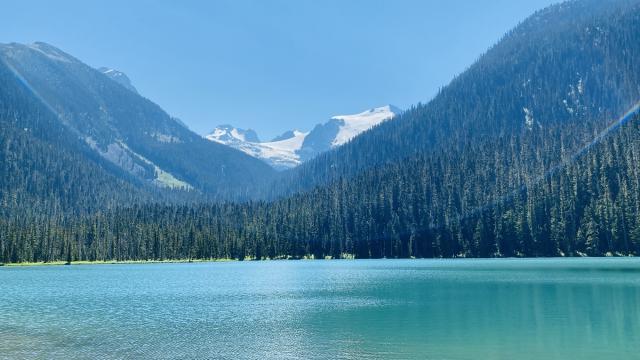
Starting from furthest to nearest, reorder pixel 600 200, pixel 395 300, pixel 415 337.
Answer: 1. pixel 600 200
2. pixel 395 300
3. pixel 415 337

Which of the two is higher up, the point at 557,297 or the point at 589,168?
the point at 589,168

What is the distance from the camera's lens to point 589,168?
196 m

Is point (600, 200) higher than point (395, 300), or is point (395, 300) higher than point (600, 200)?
point (600, 200)

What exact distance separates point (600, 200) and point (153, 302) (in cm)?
16077

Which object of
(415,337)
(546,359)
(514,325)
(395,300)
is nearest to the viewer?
(546,359)

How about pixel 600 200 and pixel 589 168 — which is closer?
pixel 600 200

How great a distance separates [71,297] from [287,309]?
3307cm

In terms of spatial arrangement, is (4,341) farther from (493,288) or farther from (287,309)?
(493,288)

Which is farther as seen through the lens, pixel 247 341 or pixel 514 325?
pixel 514 325

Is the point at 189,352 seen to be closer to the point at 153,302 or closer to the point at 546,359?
the point at 546,359

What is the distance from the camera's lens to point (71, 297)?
240ft

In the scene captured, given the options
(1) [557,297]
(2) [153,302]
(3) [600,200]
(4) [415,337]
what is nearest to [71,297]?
(2) [153,302]

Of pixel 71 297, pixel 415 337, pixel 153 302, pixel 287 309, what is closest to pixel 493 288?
pixel 287 309

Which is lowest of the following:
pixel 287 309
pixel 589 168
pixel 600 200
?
pixel 287 309
